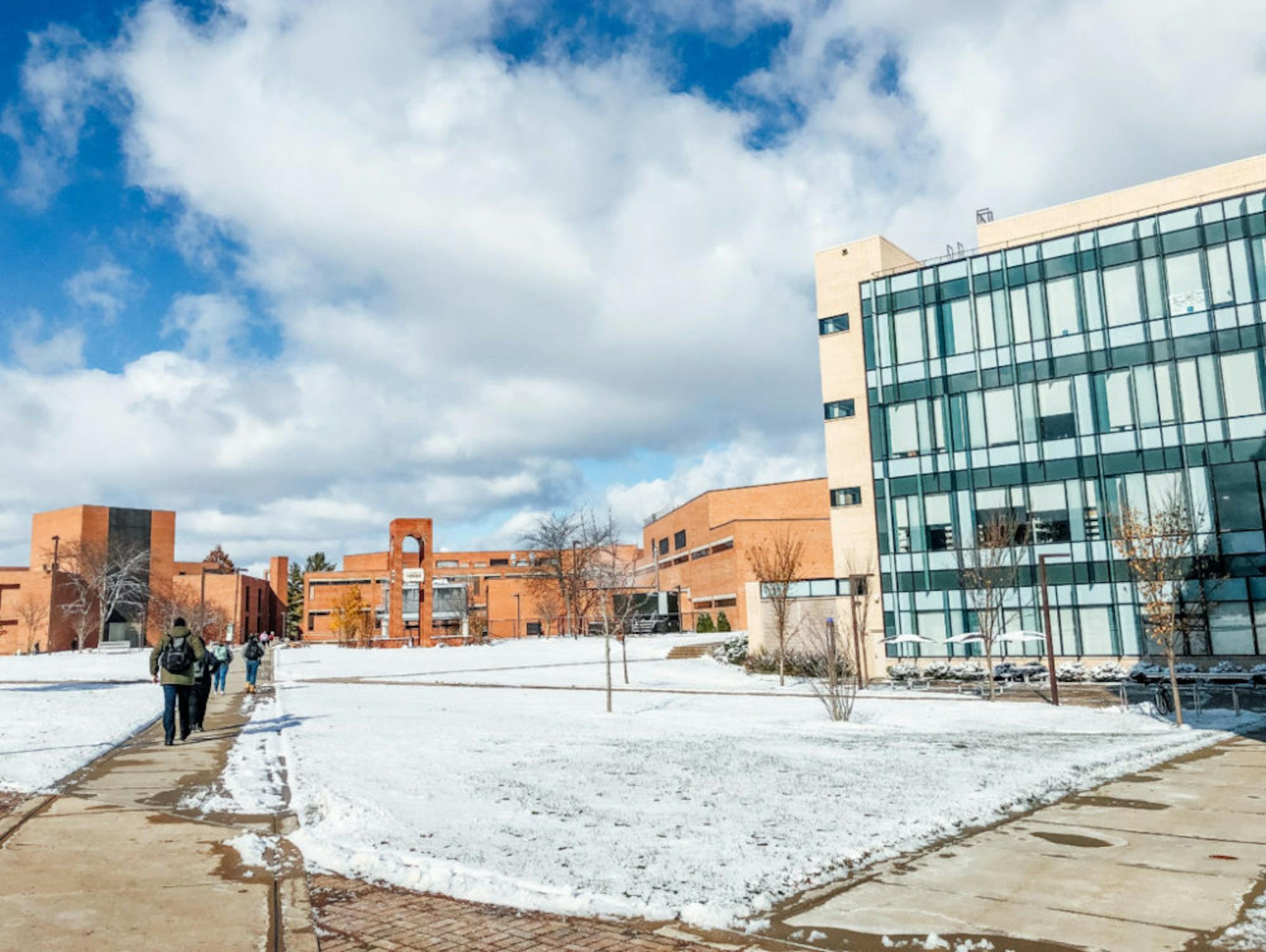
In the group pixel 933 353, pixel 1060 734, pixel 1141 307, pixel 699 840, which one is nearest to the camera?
pixel 699 840

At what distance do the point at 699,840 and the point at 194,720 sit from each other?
10.6 metres

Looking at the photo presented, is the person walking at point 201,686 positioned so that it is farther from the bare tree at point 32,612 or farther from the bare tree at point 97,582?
the bare tree at point 32,612

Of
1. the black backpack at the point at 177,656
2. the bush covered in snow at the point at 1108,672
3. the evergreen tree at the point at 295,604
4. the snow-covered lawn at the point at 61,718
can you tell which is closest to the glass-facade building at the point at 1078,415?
the bush covered in snow at the point at 1108,672

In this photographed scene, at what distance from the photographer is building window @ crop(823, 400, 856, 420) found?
142 ft

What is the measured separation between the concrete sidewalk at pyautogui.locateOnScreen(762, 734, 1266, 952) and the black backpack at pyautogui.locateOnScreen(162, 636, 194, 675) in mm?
10991

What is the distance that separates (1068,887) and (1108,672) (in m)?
31.5

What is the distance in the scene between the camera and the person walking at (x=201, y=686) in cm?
1473

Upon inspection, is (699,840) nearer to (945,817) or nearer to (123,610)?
(945,817)

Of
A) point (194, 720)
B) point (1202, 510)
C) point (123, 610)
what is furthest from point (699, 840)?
point (123, 610)

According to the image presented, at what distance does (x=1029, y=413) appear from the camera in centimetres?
3844

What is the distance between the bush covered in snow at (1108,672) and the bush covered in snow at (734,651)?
45.3ft

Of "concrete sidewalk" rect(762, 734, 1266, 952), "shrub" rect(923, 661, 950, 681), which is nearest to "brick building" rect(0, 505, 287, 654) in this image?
"shrub" rect(923, 661, 950, 681)

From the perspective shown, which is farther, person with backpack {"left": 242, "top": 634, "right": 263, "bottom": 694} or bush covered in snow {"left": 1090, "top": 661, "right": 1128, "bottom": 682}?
bush covered in snow {"left": 1090, "top": 661, "right": 1128, "bottom": 682}

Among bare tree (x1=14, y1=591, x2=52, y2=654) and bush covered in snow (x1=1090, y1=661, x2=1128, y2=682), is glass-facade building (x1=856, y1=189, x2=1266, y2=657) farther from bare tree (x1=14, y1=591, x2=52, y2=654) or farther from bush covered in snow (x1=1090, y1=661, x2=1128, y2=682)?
bare tree (x1=14, y1=591, x2=52, y2=654)
